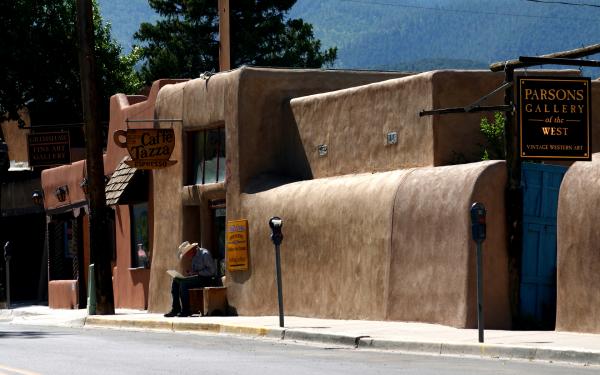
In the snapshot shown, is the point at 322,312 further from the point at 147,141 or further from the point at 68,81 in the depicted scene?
the point at 68,81

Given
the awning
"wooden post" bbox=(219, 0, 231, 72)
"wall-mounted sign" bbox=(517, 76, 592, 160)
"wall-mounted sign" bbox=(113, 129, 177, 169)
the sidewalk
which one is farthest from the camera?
"wooden post" bbox=(219, 0, 231, 72)

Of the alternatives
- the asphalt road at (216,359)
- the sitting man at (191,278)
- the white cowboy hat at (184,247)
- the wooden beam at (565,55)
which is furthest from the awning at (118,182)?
the wooden beam at (565,55)

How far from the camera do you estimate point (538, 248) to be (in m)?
23.2

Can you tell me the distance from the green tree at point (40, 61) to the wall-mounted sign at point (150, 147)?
23.2 metres

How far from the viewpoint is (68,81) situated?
182 ft

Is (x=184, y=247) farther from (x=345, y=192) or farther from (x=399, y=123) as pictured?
(x=399, y=123)

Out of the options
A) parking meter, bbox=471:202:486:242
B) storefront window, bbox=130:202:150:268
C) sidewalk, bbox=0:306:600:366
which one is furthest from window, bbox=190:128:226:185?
parking meter, bbox=471:202:486:242

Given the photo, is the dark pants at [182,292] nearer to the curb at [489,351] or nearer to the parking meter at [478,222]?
the curb at [489,351]

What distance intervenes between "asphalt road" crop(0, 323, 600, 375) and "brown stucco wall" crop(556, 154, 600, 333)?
3.22 metres

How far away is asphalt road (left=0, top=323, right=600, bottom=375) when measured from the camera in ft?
52.3

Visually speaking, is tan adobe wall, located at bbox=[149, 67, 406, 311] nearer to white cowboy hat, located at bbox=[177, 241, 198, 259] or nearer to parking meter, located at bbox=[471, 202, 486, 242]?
white cowboy hat, located at bbox=[177, 241, 198, 259]

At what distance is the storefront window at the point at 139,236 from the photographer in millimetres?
35281

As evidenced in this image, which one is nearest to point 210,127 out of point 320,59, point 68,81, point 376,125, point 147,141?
point 147,141

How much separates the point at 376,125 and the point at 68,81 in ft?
100.0
